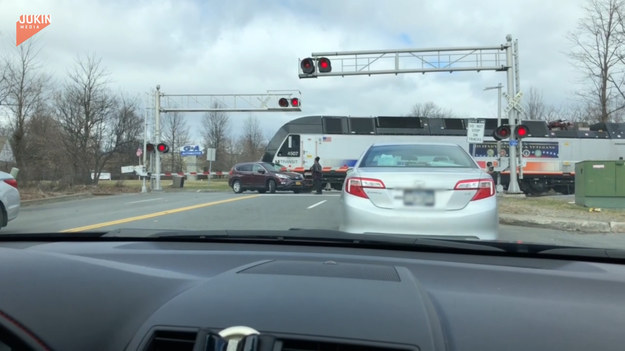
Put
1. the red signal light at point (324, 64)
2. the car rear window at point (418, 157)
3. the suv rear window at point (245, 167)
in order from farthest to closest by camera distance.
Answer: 1. the suv rear window at point (245, 167)
2. the red signal light at point (324, 64)
3. the car rear window at point (418, 157)

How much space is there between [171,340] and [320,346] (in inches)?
20.8

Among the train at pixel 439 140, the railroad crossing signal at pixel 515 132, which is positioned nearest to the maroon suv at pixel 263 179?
the train at pixel 439 140

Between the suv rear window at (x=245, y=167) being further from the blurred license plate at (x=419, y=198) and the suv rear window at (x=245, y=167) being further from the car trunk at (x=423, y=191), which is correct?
the blurred license plate at (x=419, y=198)

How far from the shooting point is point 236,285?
204cm

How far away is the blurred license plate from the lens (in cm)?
495

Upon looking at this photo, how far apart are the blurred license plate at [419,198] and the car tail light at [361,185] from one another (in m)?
0.29

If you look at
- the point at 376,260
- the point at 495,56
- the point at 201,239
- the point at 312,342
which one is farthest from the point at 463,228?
the point at 495,56

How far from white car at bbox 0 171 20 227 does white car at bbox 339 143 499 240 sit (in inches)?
299

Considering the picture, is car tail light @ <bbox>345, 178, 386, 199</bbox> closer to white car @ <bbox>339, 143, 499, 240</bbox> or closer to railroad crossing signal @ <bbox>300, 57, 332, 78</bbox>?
white car @ <bbox>339, 143, 499, 240</bbox>

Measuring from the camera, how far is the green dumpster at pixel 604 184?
1326 centimetres

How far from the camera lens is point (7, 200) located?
9.27 m

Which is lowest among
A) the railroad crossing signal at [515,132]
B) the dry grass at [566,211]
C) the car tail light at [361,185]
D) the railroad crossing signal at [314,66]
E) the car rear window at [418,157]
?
the dry grass at [566,211]

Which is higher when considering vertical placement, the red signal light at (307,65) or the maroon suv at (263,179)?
the red signal light at (307,65)

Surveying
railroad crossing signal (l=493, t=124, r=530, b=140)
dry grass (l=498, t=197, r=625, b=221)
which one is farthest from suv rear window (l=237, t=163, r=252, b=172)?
dry grass (l=498, t=197, r=625, b=221)
